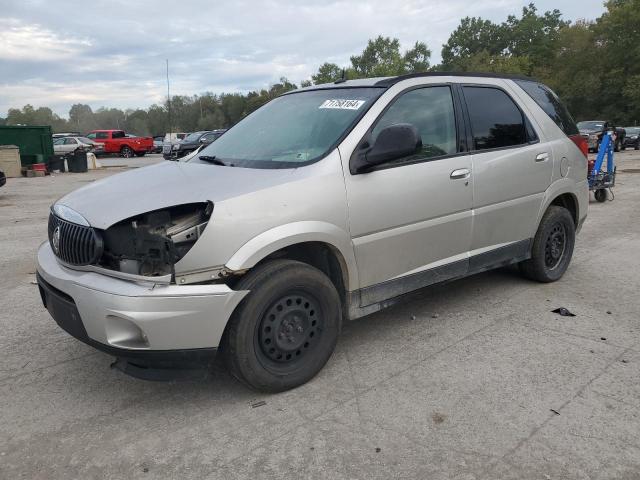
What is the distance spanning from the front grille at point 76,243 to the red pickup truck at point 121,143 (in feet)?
112

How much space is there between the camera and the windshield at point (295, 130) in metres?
3.46

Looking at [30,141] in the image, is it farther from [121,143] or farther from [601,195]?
[601,195]

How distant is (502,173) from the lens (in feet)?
14.0

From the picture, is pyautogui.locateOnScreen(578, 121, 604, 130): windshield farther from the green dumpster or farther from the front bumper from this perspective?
the front bumper

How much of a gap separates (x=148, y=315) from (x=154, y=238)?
38cm

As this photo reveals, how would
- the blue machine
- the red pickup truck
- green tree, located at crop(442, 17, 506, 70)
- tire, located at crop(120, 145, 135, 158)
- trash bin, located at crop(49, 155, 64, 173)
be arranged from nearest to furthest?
the blue machine
trash bin, located at crop(49, 155, 64, 173)
the red pickup truck
tire, located at crop(120, 145, 135, 158)
green tree, located at crop(442, 17, 506, 70)

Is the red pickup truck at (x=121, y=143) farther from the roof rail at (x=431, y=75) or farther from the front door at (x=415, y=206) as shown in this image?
the front door at (x=415, y=206)

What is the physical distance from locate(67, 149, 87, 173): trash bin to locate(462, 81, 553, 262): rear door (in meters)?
21.1

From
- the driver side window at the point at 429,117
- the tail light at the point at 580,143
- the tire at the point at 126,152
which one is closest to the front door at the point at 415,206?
the driver side window at the point at 429,117

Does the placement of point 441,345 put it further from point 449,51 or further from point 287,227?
point 449,51

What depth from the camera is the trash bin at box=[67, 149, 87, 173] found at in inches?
875

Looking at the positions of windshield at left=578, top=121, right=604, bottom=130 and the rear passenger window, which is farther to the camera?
windshield at left=578, top=121, right=604, bottom=130

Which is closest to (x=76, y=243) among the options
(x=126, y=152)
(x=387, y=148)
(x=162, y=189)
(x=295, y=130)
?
(x=162, y=189)

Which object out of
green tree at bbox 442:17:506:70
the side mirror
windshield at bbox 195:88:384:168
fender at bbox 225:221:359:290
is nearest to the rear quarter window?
windshield at bbox 195:88:384:168
